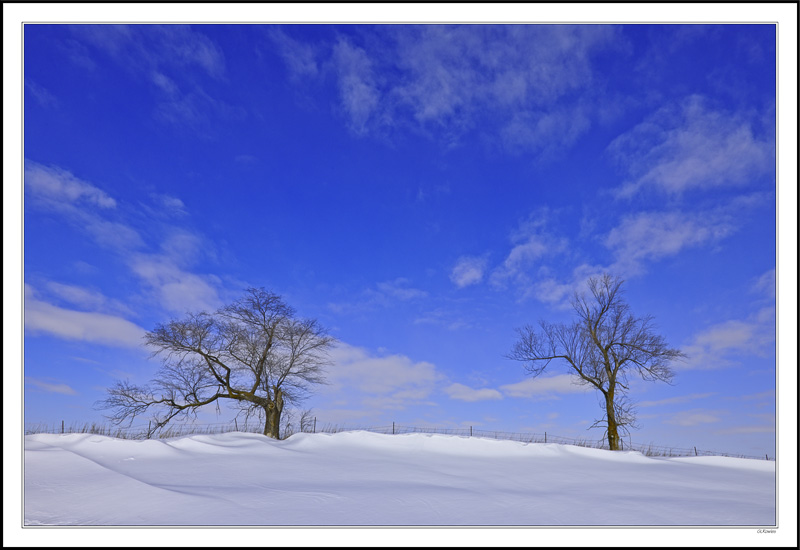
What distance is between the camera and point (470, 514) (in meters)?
5.73

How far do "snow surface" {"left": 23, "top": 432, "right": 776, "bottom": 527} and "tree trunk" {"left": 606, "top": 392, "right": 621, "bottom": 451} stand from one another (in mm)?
5316

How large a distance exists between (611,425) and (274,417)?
11244 millimetres

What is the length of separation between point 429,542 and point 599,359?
14.1 m

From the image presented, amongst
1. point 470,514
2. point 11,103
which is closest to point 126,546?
point 470,514

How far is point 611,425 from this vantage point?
16.6m

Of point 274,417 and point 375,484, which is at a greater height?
point 375,484

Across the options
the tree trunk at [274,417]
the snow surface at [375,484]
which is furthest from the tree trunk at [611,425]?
the tree trunk at [274,417]

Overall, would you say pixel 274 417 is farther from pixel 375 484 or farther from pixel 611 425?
pixel 611 425

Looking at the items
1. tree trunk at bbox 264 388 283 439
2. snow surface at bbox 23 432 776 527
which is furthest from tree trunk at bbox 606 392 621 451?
tree trunk at bbox 264 388 283 439

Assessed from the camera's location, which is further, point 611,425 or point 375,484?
point 611,425

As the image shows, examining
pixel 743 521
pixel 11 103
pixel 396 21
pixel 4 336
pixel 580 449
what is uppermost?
pixel 396 21

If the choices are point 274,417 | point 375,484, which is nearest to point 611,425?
point 274,417

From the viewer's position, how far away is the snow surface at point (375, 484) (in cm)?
561

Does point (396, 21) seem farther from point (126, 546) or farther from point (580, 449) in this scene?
point (580, 449)
